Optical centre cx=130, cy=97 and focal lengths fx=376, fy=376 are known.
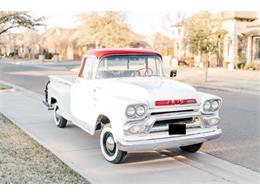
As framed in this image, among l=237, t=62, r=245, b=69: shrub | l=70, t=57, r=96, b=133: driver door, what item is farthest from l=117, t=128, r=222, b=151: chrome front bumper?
l=237, t=62, r=245, b=69: shrub

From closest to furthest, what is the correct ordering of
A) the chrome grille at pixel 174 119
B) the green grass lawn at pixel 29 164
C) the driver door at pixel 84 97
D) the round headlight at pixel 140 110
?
1. the green grass lawn at pixel 29 164
2. the round headlight at pixel 140 110
3. the chrome grille at pixel 174 119
4. the driver door at pixel 84 97

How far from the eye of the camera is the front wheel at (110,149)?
5.25 metres

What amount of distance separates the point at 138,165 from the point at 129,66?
1767 mm

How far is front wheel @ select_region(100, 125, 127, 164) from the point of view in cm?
525

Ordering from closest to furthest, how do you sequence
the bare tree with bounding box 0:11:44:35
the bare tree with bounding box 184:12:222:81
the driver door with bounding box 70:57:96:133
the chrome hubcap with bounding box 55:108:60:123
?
the driver door with bounding box 70:57:96:133 → the chrome hubcap with bounding box 55:108:60:123 → the bare tree with bounding box 0:11:44:35 → the bare tree with bounding box 184:12:222:81

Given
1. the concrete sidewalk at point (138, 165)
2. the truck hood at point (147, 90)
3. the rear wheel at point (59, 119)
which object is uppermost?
the truck hood at point (147, 90)

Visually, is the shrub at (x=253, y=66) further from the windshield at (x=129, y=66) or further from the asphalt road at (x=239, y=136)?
the windshield at (x=129, y=66)

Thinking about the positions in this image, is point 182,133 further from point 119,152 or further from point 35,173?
point 35,173

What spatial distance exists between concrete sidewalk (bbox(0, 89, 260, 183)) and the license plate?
499mm

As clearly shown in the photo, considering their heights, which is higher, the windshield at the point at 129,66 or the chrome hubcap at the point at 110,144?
the windshield at the point at 129,66

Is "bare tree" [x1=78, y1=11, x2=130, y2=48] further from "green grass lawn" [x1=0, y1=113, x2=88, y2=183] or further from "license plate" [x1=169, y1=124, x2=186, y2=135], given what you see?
"license plate" [x1=169, y1=124, x2=186, y2=135]

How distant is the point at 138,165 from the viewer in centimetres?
529

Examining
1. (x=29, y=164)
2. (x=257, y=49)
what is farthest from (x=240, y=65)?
(x=29, y=164)

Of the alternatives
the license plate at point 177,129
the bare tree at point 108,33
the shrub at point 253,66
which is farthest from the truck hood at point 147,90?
the shrub at point 253,66
